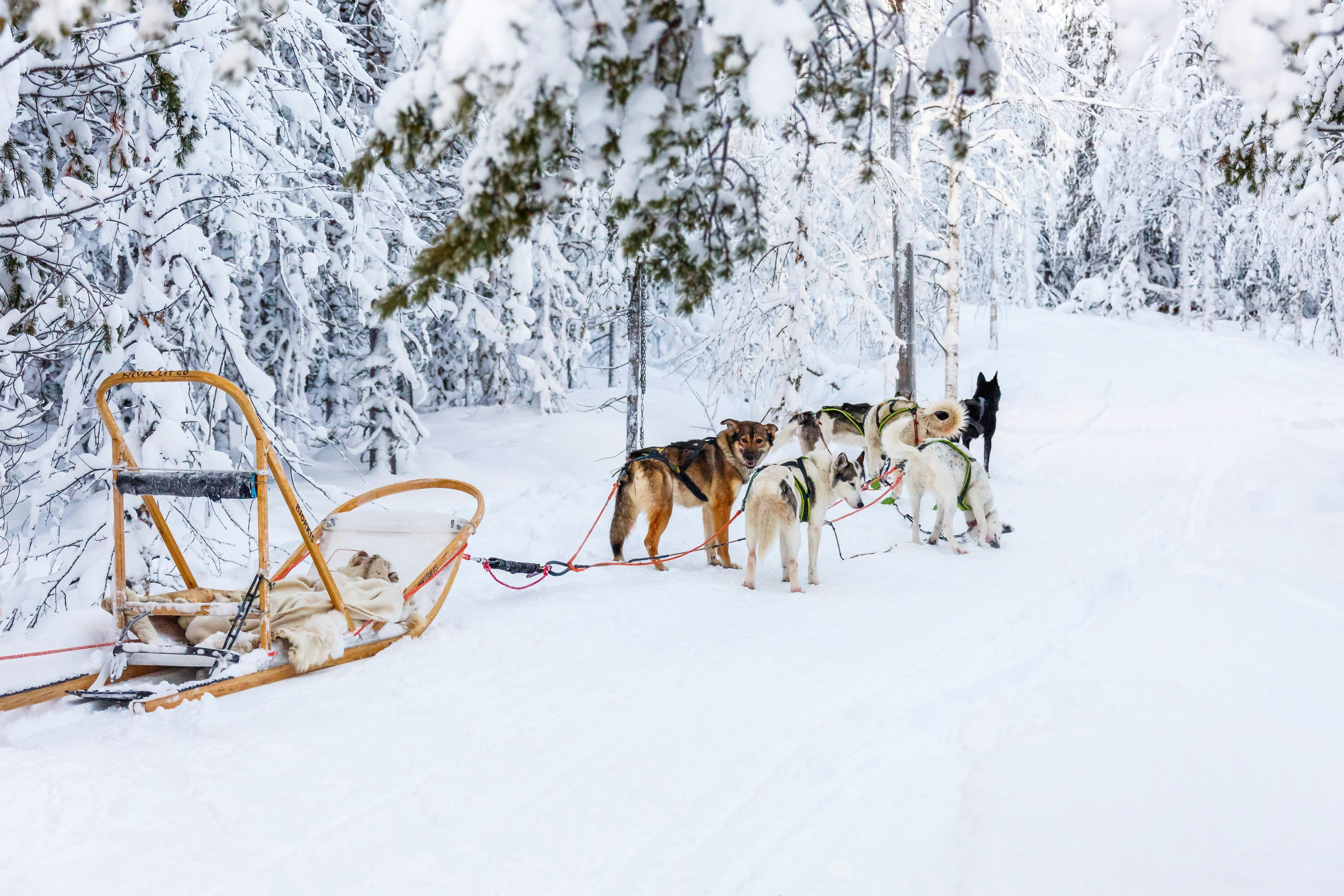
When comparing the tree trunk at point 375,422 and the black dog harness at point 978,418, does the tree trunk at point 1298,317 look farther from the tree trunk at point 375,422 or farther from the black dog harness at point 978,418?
the tree trunk at point 375,422

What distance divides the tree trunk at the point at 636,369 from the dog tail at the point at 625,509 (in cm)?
351

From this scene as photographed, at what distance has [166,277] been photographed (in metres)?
5.26

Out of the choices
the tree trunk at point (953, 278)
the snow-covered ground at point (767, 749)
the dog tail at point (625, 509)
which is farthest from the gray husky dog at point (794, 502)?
the tree trunk at point (953, 278)

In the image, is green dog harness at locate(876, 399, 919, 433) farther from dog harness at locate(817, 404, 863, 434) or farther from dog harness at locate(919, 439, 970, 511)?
dog harness at locate(919, 439, 970, 511)

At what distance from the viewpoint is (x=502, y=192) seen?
184cm

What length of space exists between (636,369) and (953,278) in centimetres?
553

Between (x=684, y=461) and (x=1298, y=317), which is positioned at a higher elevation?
(x=1298, y=317)

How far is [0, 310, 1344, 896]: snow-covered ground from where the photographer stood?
2.62 metres

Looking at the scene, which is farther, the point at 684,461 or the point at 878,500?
the point at 878,500

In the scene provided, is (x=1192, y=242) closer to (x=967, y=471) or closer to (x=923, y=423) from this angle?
(x=923, y=423)

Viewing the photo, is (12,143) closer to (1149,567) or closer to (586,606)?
(586,606)

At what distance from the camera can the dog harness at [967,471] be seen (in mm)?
7363

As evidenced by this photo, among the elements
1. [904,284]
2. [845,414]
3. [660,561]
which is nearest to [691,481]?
[660,561]

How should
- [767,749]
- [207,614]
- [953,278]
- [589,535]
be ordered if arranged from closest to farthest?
[767,749] → [207,614] → [589,535] → [953,278]
